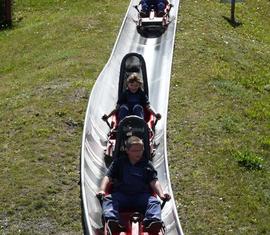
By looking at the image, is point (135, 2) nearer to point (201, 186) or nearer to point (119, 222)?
point (201, 186)

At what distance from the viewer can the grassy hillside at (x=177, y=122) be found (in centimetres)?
1016

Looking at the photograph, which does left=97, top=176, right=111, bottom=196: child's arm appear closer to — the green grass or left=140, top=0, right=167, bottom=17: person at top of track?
the green grass

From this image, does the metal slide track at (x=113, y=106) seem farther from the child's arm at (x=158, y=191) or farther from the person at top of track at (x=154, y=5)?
the person at top of track at (x=154, y=5)

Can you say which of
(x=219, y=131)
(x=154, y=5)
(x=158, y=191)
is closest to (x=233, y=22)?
(x=154, y=5)

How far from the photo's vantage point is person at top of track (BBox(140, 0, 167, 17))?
21188 mm

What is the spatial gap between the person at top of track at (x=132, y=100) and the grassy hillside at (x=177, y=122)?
1.01 m

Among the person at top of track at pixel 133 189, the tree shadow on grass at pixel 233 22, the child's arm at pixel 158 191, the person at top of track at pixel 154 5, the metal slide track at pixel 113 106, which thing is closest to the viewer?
the person at top of track at pixel 133 189

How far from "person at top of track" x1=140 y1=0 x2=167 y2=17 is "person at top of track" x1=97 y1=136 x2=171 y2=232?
1251cm

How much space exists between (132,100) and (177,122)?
1644 mm

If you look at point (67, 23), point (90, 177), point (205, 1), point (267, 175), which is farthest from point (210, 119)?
point (205, 1)

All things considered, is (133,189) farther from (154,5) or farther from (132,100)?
(154,5)

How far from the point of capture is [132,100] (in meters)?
12.5

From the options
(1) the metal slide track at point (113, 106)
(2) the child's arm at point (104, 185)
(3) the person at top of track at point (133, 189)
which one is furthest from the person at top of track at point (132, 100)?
(2) the child's arm at point (104, 185)

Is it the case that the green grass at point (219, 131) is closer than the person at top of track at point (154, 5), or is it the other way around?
the green grass at point (219, 131)
